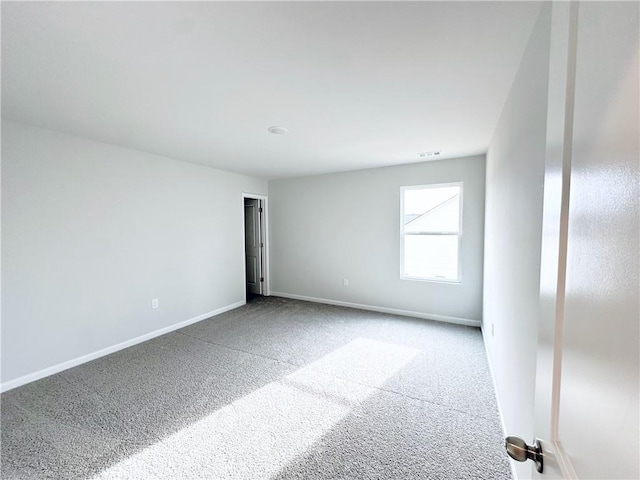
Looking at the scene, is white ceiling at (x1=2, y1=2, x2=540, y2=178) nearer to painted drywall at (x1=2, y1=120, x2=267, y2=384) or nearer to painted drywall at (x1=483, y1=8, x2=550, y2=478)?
painted drywall at (x1=483, y1=8, x2=550, y2=478)

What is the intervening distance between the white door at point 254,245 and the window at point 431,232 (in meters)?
2.84

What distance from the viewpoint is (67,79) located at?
1863mm

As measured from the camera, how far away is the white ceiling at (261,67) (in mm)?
1327

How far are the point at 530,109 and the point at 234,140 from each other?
2663 millimetres

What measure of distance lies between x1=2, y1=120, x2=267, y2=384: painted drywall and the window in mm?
3093

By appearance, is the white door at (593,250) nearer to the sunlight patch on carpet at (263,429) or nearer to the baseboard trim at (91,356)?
the sunlight patch on carpet at (263,429)

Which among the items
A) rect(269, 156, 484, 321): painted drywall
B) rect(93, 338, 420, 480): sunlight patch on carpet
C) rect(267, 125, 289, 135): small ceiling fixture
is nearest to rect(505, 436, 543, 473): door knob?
rect(93, 338, 420, 480): sunlight patch on carpet

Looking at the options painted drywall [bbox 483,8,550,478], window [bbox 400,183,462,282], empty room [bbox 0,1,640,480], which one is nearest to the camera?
empty room [bbox 0,1,640,480]

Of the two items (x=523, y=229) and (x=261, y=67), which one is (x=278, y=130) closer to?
(x=261, y=67)

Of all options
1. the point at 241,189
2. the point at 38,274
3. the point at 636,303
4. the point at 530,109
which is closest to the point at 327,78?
the point at 530,109

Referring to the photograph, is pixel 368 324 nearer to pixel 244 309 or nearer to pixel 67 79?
pixel 244 309

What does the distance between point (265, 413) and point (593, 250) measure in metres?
2.35

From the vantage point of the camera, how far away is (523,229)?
5.05 ft

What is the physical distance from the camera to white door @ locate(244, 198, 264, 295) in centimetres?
580
